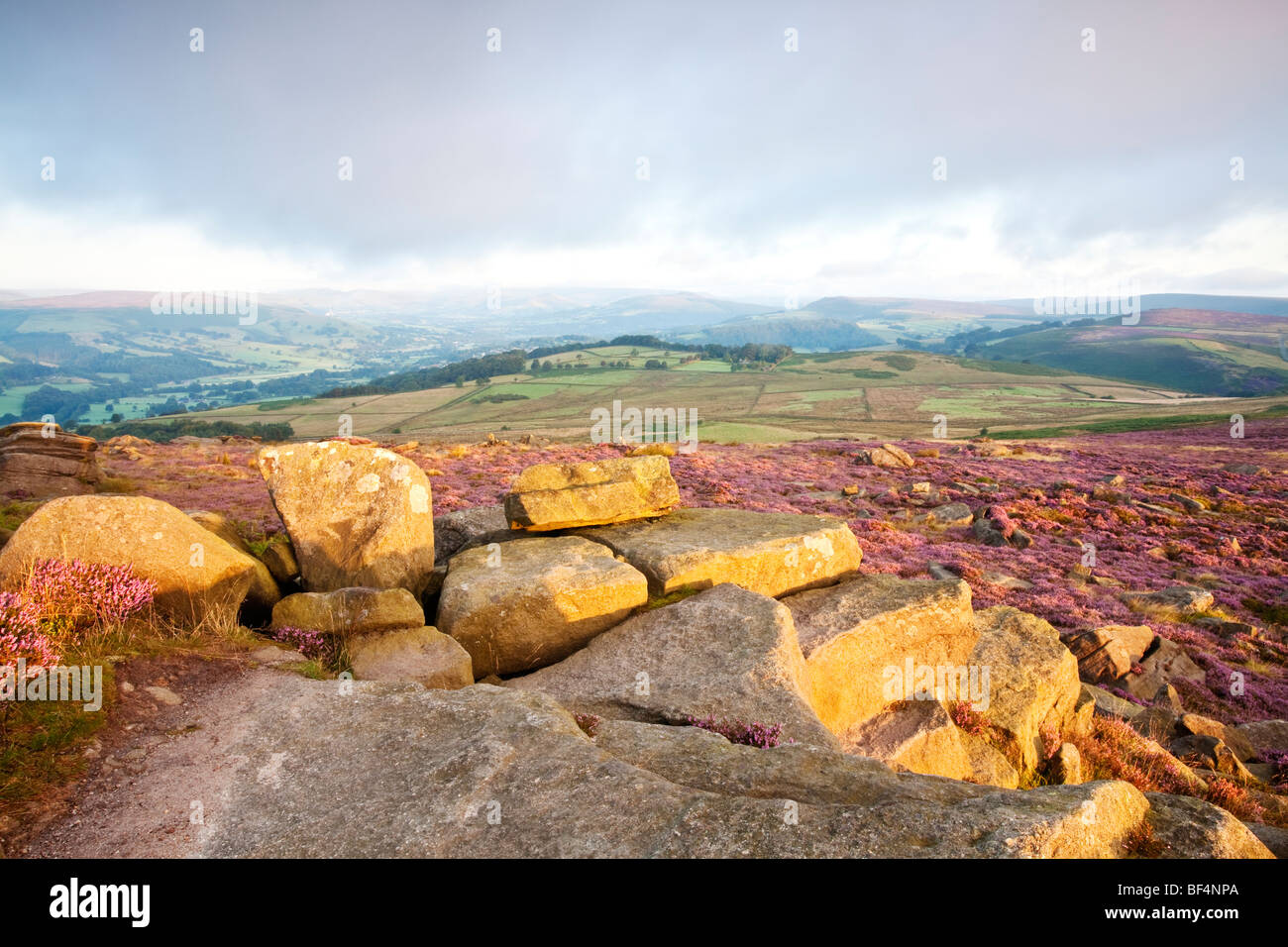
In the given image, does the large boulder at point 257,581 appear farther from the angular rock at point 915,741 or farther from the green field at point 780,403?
the green field at point 780,403

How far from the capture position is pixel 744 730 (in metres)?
8.49

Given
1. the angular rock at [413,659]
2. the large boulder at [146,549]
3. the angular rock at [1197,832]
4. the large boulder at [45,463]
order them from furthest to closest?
the large boulder at [45,463], the angular rock at [413,659], the large boulder at [146,549], the angular rock at [1197,832]

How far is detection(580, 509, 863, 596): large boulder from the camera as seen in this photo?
42.2 ft

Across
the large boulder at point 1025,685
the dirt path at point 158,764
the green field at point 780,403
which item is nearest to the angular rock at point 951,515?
the large boulder at point 1025,685

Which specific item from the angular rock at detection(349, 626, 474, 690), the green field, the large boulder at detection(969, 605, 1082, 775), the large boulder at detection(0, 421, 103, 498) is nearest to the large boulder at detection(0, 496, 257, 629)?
the angular rock at detection(349, 626, 474, 690)

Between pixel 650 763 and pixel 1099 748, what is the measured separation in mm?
10784

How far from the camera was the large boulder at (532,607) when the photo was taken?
11023mm

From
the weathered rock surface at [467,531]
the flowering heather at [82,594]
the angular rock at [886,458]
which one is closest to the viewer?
the flowering heather at [82,594]

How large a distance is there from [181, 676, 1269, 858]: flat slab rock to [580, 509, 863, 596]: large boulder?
524cm

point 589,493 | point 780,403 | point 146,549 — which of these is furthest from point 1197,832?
point 780,403

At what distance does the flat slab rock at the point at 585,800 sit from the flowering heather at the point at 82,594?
2781 millimetres

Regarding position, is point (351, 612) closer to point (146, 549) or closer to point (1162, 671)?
point (146, 549)

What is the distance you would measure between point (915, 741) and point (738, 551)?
16.1ft

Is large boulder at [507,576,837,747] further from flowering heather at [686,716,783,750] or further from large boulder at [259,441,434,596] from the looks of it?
large boulder at [259,441,434,596]
